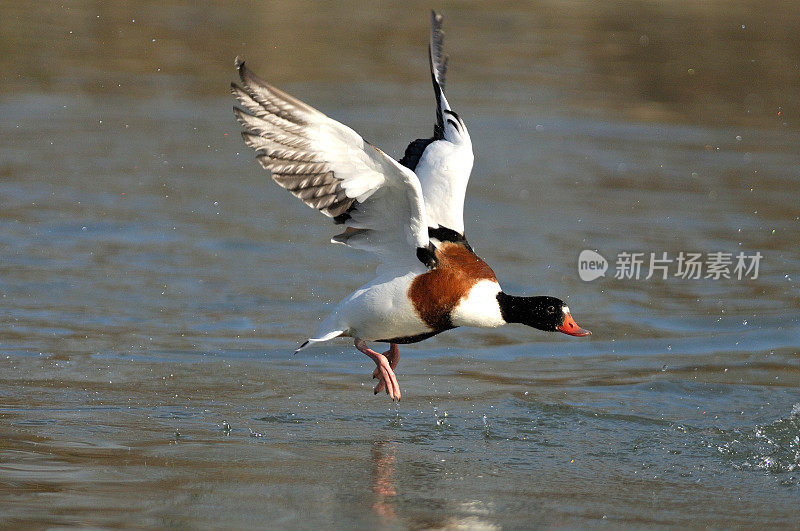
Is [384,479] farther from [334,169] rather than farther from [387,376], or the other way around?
[334,169]

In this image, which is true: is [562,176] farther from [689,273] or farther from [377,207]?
[377,207]

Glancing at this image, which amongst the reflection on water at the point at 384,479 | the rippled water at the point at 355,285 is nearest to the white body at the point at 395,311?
the rippled water at the point at 355,285

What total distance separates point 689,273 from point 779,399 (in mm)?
2926

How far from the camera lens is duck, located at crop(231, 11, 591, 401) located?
5.76 meters

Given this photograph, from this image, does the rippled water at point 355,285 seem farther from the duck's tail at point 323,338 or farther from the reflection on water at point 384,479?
the duck's tail at point 323,338

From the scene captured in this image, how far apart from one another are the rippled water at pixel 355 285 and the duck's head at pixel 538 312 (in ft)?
1.81

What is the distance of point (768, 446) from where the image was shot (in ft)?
21.4

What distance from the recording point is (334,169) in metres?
5.97

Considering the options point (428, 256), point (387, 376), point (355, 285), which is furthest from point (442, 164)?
point (355, 285)

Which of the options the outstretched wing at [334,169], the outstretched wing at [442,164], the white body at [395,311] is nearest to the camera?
the outstretched wing at [334,169]

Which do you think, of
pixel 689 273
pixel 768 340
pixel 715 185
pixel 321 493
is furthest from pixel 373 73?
pixel 321 493

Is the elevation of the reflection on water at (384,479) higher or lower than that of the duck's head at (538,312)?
lower

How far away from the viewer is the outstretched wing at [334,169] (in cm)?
562

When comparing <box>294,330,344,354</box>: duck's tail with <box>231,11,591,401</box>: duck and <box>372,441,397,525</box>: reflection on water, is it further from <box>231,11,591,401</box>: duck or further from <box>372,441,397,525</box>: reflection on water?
<box>372,441,397,525</box>: reflection on water
